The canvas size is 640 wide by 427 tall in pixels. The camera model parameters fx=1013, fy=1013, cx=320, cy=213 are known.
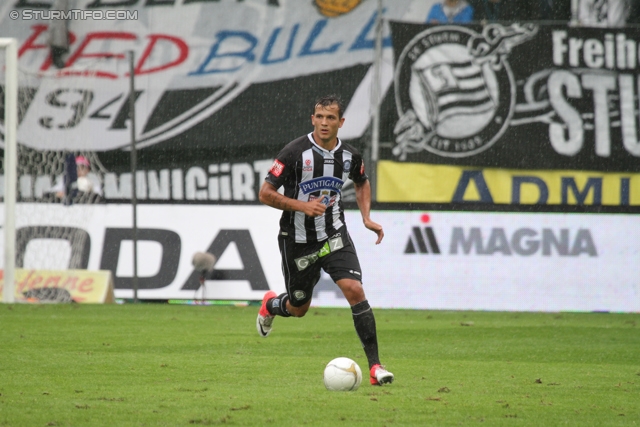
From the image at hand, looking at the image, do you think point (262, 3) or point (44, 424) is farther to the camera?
point (262, 3)

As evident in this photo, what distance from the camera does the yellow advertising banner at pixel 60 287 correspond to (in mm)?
14430

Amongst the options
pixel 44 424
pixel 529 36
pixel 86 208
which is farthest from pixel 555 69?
pixel 44 424

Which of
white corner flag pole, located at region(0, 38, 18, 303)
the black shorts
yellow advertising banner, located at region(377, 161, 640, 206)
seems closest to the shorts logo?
the black shorts

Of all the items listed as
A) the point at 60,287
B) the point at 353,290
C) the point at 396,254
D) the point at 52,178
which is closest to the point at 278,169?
the point at 353,290

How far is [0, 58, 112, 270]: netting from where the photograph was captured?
14.8 metres

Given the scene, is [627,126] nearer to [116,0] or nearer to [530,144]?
[530,144]

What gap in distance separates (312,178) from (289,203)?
355 mm

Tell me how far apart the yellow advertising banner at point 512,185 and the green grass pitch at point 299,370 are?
10.1ft

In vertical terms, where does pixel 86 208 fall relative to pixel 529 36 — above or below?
below

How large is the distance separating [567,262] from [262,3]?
26.5 ft

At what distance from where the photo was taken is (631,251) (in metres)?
14.2

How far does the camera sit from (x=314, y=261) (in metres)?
7.18

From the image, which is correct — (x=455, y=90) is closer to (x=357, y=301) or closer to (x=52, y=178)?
(x=52, y=178)

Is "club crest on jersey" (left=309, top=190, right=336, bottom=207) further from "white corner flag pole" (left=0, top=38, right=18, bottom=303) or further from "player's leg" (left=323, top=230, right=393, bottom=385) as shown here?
"white corner flag pole" (left=0, top=38, right=18, bottom=303)
